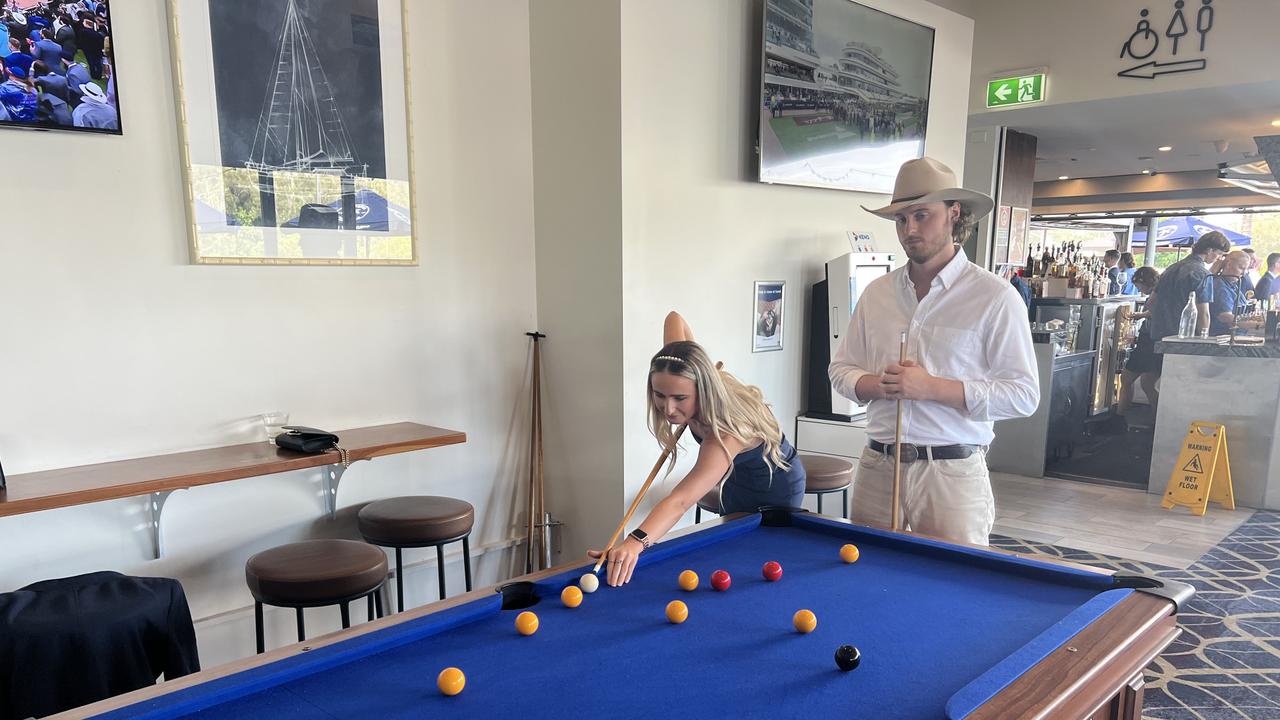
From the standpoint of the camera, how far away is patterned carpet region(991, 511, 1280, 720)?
2.87 meters

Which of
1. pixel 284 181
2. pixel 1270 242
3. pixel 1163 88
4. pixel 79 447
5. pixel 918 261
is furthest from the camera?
pixel 1270 242


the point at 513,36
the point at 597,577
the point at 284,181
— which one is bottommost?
the point at 597,577

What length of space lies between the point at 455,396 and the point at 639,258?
1057mm

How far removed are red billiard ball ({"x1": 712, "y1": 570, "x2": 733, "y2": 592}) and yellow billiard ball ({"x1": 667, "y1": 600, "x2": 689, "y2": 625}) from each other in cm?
18

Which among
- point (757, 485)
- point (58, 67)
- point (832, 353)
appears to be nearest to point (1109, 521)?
point (832, 353)

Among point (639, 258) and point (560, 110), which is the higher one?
point (560, 110)

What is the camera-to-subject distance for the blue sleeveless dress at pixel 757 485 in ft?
8.32

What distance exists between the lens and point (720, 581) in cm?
184

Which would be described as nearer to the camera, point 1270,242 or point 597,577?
point 597,577

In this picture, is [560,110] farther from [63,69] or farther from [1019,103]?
[1019,103]

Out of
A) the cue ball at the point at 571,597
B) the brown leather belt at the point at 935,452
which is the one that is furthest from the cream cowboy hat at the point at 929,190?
the cue ball at the point at 571,597

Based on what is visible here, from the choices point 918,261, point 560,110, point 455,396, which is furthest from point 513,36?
point 918,261

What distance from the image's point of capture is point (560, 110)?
362 centimetres

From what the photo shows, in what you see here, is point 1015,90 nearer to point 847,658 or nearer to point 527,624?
point 847,658
